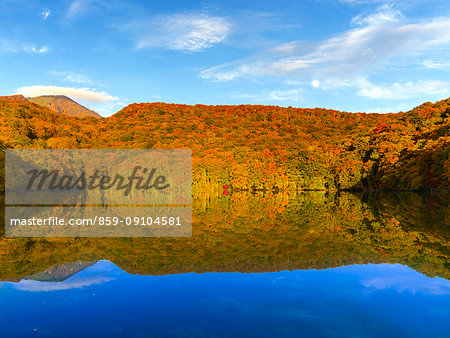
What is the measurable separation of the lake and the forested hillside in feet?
133

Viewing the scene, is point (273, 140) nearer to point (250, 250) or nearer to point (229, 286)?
point (250, 250)

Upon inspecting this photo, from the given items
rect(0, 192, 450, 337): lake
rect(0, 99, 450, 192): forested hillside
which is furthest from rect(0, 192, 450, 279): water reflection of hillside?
rect(0, 99, 450, 192): forested hillside

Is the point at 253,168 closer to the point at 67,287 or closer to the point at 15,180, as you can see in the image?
the point at 15,180

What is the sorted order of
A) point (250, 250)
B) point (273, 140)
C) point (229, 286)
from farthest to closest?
point (273, 140) → point (250, 250) → point (229, 286)

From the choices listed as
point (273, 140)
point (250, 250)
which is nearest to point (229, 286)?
point (250, 250)

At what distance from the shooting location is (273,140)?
279ft

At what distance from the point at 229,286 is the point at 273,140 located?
259 ft

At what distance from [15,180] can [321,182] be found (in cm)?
5448

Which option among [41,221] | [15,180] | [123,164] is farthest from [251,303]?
[123,164]

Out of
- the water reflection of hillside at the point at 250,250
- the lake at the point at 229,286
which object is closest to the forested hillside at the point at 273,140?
the water reflection of hillside at the point at 250,250

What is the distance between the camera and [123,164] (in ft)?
248

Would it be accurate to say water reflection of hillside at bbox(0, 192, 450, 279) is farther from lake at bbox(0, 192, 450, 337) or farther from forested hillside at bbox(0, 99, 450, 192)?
forested hillside at bbox(0, 99, 450, 192)

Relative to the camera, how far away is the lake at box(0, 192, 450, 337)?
5.59m

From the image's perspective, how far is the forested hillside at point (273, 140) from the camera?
2215 inches
